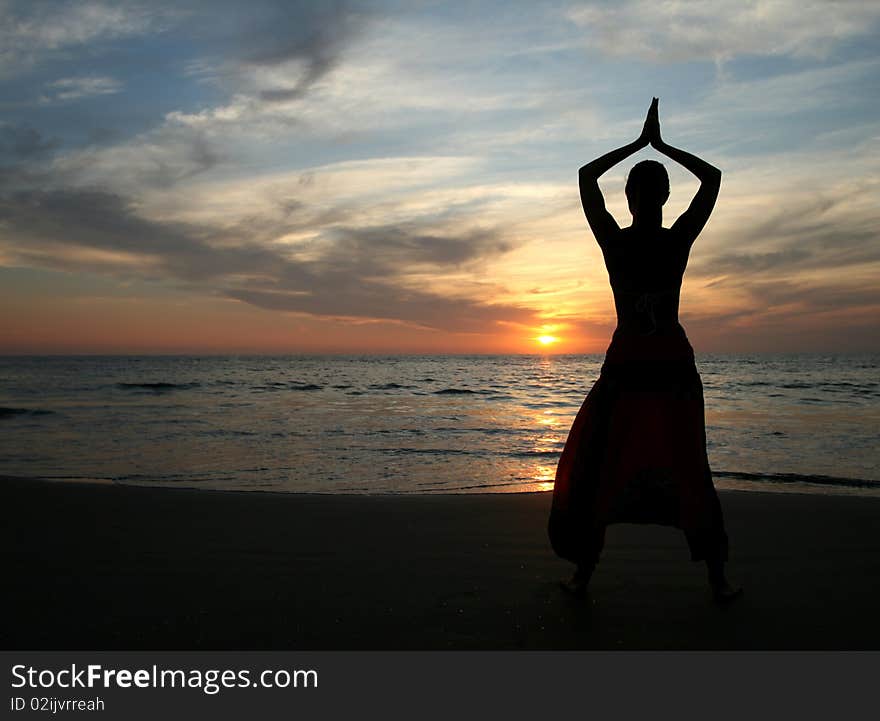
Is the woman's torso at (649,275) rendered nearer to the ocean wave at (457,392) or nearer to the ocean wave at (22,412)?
the ocean wave at (22,412)

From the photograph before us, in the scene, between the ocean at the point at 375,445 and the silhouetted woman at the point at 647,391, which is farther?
the ocean at the point at 375,445

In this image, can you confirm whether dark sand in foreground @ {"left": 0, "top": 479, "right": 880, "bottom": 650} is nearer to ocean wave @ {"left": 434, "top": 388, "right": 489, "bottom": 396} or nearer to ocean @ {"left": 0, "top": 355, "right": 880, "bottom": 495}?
ocean @ {"left": 0, "top": 355, "right": 880, "bottom": 495}

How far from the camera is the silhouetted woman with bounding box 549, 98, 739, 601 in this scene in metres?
3.06

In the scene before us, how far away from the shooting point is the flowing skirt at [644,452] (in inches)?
120

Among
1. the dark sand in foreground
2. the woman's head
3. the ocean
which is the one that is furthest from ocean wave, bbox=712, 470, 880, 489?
the woman's head

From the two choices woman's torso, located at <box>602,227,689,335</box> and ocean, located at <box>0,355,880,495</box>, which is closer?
woman's torso, located at <box>602,227,689,335</box>

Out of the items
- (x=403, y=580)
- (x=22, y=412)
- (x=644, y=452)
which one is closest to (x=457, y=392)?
(x=22, y=412)

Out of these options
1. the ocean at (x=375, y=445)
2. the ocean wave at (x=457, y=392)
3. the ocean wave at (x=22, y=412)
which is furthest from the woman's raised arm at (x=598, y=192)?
the ocean wave at (x=457, y=392)

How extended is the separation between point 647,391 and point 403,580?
1.82 m

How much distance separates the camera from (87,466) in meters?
8.96

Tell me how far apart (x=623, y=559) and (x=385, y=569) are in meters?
1.58

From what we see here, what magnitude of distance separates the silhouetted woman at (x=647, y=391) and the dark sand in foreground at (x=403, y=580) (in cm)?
46

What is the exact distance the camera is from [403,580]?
3723 millimetres
